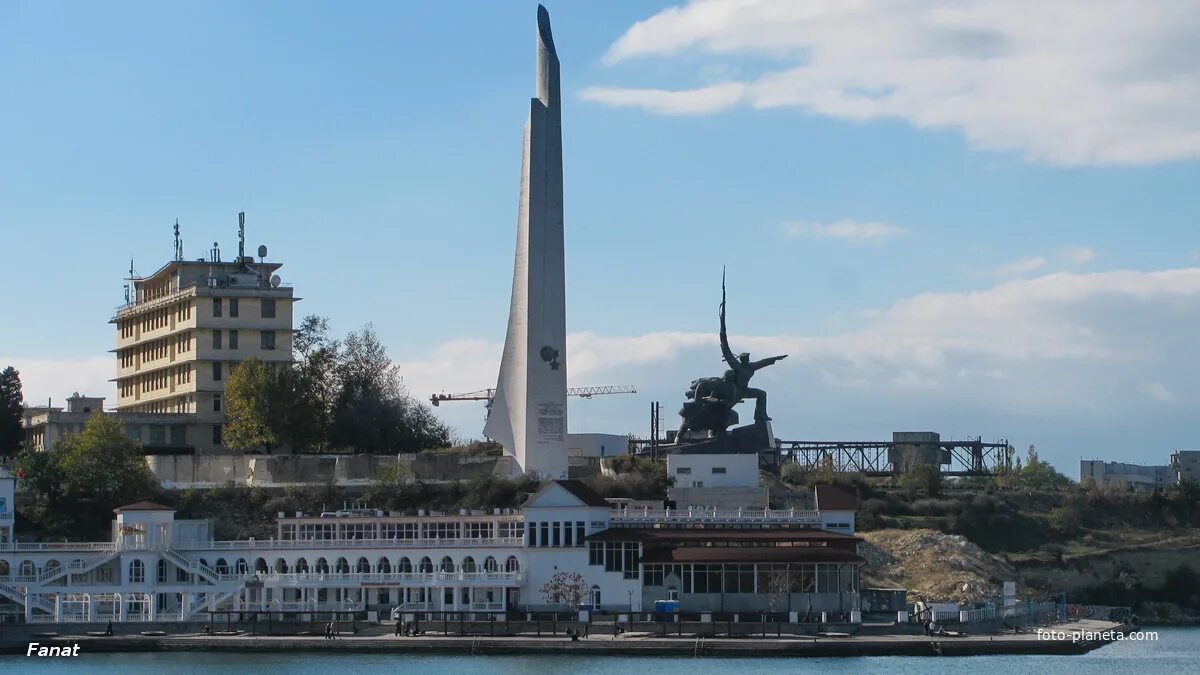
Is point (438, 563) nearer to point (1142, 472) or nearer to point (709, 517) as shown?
point (709, 517)

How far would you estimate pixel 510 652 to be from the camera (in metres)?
83.2

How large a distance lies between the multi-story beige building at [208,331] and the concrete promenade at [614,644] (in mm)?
36013

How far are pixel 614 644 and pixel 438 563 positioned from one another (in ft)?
46.2

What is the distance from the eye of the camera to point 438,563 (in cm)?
9319

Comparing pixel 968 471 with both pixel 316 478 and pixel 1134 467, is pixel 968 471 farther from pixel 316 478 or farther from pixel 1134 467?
pixel 316 478

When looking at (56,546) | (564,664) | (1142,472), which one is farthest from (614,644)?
(1142,472)

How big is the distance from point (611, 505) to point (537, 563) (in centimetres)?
1061

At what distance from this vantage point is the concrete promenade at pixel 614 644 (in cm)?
8112

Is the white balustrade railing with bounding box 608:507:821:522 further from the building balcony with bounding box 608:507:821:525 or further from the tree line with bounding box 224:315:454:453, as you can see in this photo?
the tree line with bounding box 224:315:454:453

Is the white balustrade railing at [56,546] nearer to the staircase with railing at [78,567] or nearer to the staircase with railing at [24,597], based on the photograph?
the staircase with railing at [78,567]

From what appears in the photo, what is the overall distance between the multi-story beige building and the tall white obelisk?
2339cm

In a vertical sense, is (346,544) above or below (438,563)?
above

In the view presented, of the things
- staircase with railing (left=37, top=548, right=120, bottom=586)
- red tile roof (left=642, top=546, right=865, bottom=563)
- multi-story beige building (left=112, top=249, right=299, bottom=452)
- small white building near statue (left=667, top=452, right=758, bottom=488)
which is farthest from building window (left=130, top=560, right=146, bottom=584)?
small white building near statue (left=667, top=452, right=758, bottom=488)

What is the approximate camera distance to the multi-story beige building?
411 ft
